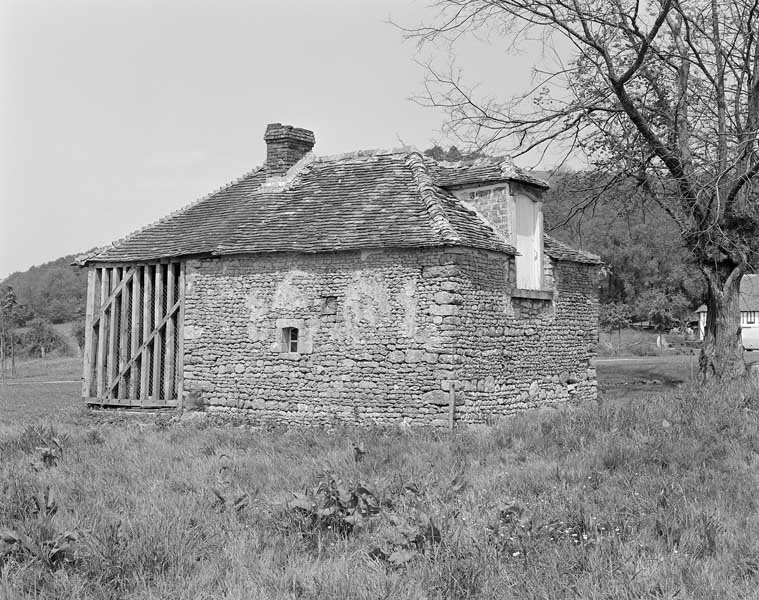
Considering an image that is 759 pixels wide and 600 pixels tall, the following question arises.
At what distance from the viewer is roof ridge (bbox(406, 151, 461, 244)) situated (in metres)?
14.3

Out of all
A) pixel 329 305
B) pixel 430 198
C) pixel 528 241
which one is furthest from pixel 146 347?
pixel 528 241

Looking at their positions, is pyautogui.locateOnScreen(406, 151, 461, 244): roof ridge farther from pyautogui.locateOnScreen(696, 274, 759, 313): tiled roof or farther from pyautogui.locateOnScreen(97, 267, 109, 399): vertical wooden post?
pyautogui.locateOnScreen(696, 274, 759, 313): tiled roof

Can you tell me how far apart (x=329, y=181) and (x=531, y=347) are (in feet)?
20.1

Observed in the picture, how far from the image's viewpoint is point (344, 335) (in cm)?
1509

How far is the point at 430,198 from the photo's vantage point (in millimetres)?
15570

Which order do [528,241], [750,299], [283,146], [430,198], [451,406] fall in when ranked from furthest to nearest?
1. [750,299]
2. [283,146]
3. [528,241]
4. [430,198]
5. [451,406]

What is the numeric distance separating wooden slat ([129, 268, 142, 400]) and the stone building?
0.05 meters

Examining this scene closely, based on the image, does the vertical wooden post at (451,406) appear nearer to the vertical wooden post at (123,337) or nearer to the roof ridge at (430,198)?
the roof ridge at (430,198)

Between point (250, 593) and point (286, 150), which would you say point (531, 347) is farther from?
point (250, 593)

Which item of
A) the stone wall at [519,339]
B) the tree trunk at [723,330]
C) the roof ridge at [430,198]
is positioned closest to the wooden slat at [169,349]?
the roof ridge at [430,198]

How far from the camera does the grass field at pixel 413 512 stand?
A: 5.79m

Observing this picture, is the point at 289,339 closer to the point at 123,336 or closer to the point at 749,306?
the point at 123,336

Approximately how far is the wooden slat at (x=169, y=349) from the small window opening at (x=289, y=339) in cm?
290

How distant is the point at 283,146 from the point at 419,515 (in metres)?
13.8
